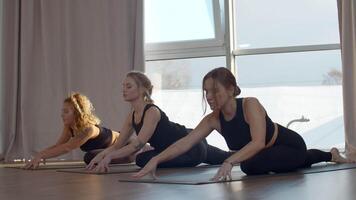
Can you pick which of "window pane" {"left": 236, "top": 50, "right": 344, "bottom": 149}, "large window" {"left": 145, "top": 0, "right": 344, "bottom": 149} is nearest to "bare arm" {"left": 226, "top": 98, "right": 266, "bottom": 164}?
"large window" {"left": 145, "top": 0, "right": 344, "bottom": 149}

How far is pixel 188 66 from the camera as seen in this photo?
5.62m

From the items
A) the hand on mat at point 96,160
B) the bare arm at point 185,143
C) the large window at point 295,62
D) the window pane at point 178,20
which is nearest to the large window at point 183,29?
the window pane at point 178,20

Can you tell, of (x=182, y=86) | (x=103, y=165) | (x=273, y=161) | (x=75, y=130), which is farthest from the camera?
(x=182, y=86)

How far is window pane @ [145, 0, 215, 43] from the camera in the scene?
18.2 ft

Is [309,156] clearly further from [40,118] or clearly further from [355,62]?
[40,118]

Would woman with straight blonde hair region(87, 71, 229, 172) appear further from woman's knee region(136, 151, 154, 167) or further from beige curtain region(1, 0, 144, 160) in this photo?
beige curtain region(1, 0, 144, 160)

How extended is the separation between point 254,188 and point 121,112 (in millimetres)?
3622

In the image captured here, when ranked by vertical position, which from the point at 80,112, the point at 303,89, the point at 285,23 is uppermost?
the point at 285,23

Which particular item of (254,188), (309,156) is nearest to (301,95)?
(309,156)

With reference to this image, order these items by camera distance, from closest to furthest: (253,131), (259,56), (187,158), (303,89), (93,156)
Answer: (253,131) < (187,158) < (93,156) < (303,89) < (259,56)

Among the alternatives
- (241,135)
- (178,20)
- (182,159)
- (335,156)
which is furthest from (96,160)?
(178,20)

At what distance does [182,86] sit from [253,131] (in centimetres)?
318

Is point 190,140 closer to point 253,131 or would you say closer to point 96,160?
point 253,131

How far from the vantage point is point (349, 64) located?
4.75 meters
